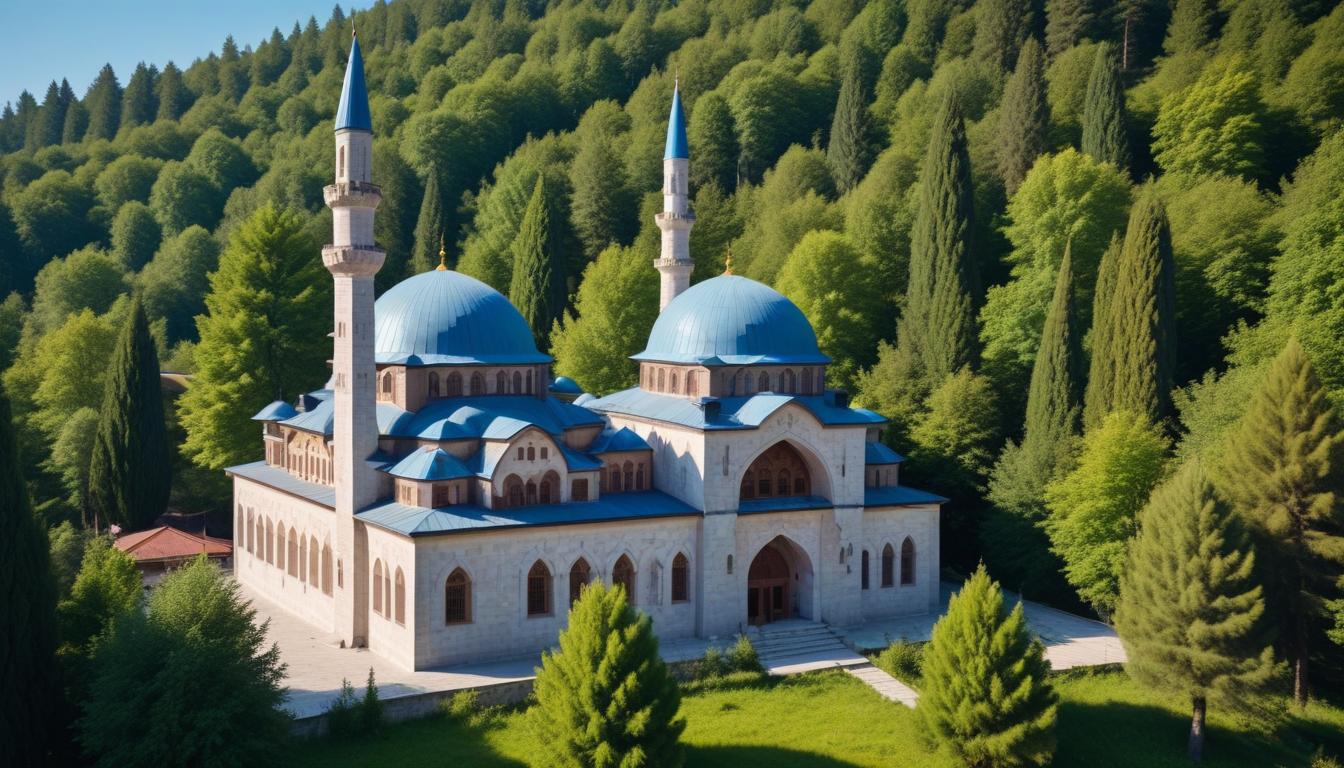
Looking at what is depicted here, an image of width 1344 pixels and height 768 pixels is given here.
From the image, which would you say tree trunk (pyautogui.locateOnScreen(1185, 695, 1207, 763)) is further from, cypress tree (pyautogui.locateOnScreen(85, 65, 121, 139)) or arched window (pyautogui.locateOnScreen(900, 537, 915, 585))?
cypress tree (pyautogui.locateOnScreen(85, 65, 121, 139))

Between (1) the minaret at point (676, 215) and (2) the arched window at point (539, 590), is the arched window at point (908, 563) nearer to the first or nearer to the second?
(2) the arched window at point (539, 590)

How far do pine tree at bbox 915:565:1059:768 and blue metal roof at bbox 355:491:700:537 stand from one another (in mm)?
8957

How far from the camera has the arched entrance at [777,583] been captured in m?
A: 31.3

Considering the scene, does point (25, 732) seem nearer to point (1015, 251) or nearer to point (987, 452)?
point (987, 452)

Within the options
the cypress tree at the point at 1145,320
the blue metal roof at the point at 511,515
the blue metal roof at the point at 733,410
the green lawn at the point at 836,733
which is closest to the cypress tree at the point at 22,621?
the green lawn at the point at 836,733

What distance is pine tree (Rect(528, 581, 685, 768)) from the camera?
2003 centimetres

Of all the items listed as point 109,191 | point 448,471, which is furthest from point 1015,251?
point 109,191

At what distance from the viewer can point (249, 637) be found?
20875mm

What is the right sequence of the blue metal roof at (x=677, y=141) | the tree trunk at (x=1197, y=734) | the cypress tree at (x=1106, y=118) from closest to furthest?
the tree trunk at (x=1197, y=734) < the blue metal roof at (x=677, y=141) < the cypress tree at (x=1106, y=118)

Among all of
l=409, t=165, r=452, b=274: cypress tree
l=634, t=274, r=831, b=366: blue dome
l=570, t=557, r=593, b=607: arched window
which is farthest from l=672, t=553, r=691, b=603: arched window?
l=409, t=165, r=452, b=274: cypress tree

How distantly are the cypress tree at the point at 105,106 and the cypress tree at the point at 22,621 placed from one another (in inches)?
3845

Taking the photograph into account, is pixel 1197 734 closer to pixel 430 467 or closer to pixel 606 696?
pixel 606 696

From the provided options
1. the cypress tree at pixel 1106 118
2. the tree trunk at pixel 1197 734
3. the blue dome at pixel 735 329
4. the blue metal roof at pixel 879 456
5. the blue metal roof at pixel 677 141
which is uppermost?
the cypress tree at pixel 1106 118

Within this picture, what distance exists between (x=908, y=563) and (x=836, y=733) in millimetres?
9816
